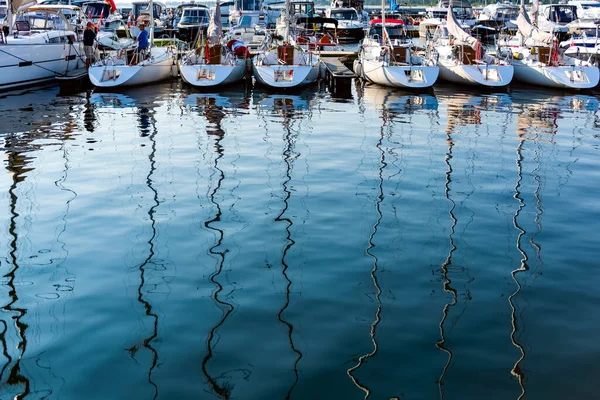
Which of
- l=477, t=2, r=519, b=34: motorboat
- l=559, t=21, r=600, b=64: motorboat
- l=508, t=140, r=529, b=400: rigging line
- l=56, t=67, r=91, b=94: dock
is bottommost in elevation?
l=508, t=140, r=529, b=400: rigging line

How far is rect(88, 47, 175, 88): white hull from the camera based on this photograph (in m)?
25.7

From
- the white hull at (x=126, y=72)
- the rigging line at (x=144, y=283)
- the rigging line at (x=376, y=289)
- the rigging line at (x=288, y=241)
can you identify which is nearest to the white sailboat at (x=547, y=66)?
the rigging line at (x=288, y=241)

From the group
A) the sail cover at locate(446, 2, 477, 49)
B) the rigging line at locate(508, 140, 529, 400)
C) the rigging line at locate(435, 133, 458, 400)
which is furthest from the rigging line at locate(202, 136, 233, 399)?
the sail cover at locate(446, 2, 477, 49)

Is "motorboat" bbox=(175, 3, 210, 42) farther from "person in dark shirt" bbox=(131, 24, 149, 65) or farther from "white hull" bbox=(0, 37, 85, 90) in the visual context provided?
"person in dark shirt" bbox=(131, 24, 149, 65)

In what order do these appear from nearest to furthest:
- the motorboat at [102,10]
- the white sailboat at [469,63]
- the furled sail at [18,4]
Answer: the white sailboat at [469,63]
the furled sail at [18,4]
the motorboat at [102,10]

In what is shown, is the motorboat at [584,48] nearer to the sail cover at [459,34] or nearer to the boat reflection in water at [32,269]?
the sail cover at [459,34]

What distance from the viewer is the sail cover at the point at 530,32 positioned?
29.0m

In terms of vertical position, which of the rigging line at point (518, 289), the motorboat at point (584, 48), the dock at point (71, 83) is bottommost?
the rigging line at point (518, 289)

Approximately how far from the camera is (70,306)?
7.50 m

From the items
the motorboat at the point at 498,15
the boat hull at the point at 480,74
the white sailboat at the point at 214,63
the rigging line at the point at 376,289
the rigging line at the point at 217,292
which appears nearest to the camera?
the rigging line at the point at 217,292

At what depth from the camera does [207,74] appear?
86.8 feet

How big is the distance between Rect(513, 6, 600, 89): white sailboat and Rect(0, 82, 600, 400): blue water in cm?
1001

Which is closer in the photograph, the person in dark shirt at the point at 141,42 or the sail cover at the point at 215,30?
the person in dark shirt at the point at 141,42

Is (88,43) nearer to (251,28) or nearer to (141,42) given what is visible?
(141,42)
